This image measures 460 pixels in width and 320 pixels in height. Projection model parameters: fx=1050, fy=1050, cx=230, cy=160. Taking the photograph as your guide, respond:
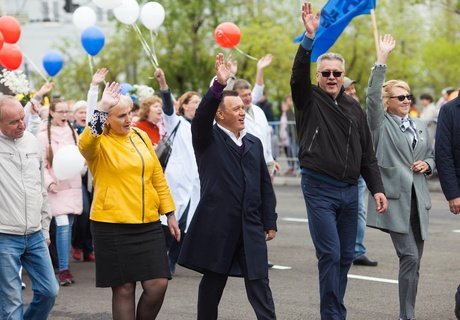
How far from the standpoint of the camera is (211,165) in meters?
7.24

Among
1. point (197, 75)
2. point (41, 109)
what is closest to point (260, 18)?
point (197, 75)

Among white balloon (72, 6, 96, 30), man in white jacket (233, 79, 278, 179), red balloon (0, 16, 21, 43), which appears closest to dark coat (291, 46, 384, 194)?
man in white jacket (233, 79, 278, 179)

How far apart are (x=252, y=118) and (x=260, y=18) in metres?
29.6

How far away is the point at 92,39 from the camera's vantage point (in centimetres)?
1237

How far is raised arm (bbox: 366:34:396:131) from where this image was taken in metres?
8.02

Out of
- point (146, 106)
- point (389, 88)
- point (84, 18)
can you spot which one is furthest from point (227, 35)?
point (389, 88)

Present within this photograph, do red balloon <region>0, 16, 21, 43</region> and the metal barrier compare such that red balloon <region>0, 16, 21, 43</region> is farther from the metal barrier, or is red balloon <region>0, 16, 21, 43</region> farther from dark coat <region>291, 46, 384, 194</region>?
the metal barrier

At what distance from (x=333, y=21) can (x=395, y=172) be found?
4.10m

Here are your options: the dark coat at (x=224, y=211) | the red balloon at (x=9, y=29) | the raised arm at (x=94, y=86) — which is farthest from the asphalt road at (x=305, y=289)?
the red balloon at (x=9, y=29)

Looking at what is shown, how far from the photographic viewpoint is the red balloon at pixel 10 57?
11.1 m

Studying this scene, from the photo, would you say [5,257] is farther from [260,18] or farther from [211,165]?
[260,18]

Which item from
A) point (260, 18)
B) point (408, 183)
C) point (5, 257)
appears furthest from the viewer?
point (260, 18)

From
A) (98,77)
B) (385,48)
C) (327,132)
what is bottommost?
(327,132)

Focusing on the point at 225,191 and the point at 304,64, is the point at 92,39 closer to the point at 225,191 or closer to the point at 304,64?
the point at 304,64
